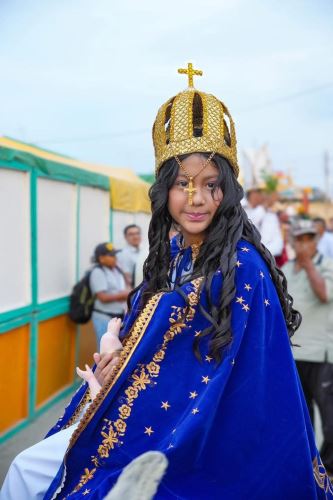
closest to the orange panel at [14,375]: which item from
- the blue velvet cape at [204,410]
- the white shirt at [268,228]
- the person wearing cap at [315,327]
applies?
the person wearing cap at [315,327]

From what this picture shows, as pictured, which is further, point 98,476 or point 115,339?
point 115,339

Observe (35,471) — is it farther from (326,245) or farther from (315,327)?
(326,245)

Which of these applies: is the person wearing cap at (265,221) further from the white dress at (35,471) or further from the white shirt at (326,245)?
the white dress at (35,471)

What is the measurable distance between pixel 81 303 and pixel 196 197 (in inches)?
178

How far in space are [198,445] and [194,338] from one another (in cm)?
33

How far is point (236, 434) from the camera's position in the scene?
1.84m

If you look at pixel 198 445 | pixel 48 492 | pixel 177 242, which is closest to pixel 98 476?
pixel 48 492

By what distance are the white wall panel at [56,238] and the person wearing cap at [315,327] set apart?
254 centimetres

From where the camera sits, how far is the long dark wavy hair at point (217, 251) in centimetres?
185

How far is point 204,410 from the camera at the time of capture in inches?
69.9

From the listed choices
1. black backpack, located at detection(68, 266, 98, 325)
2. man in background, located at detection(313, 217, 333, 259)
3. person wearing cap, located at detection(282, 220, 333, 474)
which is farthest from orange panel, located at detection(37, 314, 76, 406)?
man in background, located at detection(313, 217, 333, 259)

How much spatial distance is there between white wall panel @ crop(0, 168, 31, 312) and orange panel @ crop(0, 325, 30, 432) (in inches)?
11.2

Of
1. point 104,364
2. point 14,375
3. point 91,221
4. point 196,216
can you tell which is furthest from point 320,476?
point 91,221

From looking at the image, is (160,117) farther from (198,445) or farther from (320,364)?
(320,364)
